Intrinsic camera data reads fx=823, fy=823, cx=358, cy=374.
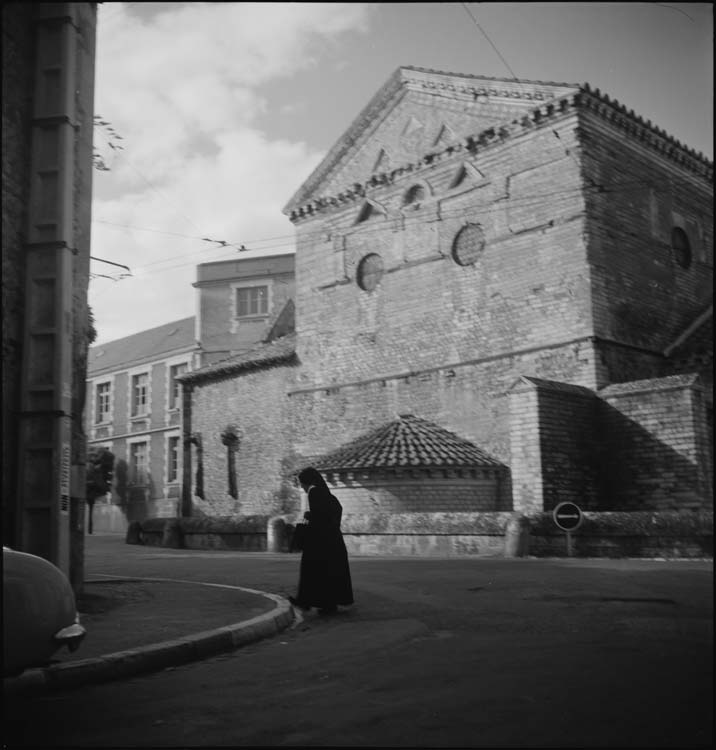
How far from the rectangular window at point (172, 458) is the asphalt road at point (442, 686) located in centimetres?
3227

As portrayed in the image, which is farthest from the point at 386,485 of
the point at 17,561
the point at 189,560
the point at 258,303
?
the point at 258,303

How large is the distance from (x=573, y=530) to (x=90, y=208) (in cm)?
973

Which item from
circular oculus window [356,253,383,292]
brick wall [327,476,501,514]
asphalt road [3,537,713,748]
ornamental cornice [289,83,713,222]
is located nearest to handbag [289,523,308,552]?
asphalt road [3,537,713,748]

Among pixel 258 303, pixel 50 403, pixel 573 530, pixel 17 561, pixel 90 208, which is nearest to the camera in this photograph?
pixel 17 561

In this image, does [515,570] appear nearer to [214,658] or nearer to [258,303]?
[214,658]

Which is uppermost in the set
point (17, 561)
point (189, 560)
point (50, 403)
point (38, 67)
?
point (38, 67)

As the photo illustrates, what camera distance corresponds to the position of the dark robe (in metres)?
8.92

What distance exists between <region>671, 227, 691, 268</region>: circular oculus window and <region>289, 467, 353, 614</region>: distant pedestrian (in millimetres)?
15171

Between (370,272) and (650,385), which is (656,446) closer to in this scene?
(650,385)

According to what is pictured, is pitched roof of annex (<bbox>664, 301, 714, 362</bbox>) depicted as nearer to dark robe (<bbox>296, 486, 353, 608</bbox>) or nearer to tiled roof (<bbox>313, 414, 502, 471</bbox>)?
tiled roof (<bbox>313, 414, 502, 471</bbox>)

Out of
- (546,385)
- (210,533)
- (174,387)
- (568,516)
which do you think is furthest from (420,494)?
(174,387)

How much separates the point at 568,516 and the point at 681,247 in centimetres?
1032

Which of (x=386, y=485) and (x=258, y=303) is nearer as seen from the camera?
(x=386, y=485)

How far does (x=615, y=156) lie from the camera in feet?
64.0
